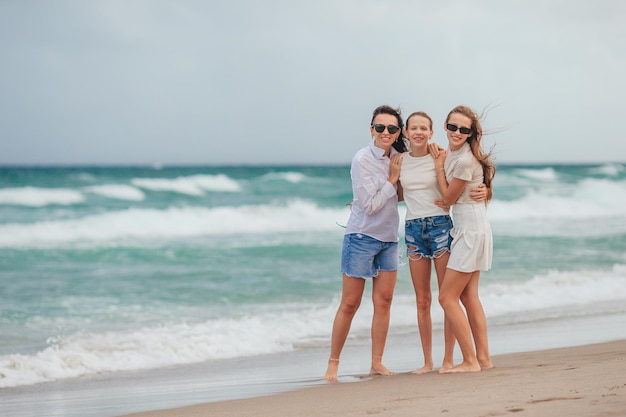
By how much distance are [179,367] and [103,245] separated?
1042 cm

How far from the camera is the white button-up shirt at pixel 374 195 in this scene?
539cm

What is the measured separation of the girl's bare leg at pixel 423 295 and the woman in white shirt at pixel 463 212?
0.60 ft

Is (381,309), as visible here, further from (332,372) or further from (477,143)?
(477,143)

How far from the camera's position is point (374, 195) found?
5.40 metres

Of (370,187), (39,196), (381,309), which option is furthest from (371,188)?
(39,196)

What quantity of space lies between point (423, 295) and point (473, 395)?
1320 millimetres

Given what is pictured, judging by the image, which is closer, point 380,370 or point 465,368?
point 465,368

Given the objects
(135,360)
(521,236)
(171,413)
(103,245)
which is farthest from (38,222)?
(171,413)

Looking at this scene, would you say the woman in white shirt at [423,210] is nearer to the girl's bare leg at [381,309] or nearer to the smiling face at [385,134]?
the smiling face at [385,134]

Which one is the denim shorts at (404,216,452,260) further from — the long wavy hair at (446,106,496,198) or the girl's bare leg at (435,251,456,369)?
the long wavy hair at (446,106,496,198)

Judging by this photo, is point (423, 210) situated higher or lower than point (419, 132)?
lower

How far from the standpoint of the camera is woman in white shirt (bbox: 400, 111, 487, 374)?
17.6ft

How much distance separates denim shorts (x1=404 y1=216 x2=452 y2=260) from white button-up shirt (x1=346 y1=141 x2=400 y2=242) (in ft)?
0.49

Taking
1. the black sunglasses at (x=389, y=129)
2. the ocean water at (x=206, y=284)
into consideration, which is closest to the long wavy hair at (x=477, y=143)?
the black sunglasses at (x=389, y=129)
